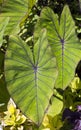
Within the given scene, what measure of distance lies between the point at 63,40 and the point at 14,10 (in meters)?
0.28

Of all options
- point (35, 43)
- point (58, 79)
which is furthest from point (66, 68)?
point (35, 43)

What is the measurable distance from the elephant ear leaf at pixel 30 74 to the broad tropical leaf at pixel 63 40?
0.30 feet

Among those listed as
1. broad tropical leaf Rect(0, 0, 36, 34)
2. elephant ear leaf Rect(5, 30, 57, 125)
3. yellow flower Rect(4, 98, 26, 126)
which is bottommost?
yellow flower Rect(4, 98, 26, 126)

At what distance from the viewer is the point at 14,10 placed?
62.8 inches

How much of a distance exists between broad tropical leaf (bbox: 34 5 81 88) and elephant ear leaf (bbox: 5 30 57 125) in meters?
0.09

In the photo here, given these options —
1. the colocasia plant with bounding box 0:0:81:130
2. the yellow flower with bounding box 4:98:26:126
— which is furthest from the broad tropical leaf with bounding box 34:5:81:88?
the yellow flower with bounding box 4:98:26:126

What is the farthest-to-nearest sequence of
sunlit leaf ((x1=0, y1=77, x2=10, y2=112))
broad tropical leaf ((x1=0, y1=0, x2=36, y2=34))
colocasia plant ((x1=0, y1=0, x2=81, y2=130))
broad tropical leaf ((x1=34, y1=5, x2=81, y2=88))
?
sunlit leaf ((x1=0, y1=77, x2=10, y2=112)), broad tropical leaf ((x1=0, y1=0, x2=36, y2=34)), broad tropical leaf ((x1=34, y1=5, x2=81, y2=88)), colocasia plant ((x1=0, y1=0, x2=81, y2=130))

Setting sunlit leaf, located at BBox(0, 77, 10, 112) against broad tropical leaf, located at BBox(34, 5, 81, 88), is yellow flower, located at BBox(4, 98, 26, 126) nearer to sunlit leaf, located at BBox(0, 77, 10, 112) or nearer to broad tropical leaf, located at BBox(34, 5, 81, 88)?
sunlit leaf, located at BBox(0, 77, 10, 112)

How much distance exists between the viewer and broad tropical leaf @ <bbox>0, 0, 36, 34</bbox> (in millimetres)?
1571

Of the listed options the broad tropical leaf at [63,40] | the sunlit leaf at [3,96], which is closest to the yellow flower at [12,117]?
the sunlit leaf at [3,96]

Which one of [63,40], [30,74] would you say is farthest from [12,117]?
[63,40]

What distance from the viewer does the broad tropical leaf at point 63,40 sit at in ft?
4.83

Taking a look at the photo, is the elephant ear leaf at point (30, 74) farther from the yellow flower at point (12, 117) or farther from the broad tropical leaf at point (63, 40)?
the yellow flower at point (12, 117)

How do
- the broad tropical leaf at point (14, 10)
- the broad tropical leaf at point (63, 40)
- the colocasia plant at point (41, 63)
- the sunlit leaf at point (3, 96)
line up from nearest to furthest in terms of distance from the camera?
1. the colocasia plant at point (41, 63)
2. the broad tropical leaf at point (63, 40)
3. the broad tropical leaf at point (14, 10)
4. the sunlit leaf at point (3, 96)
